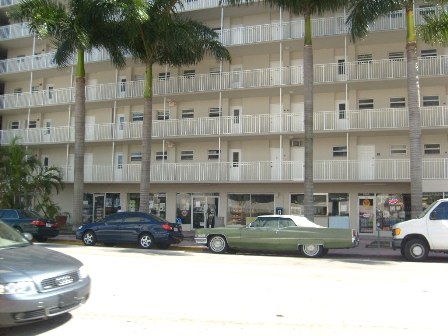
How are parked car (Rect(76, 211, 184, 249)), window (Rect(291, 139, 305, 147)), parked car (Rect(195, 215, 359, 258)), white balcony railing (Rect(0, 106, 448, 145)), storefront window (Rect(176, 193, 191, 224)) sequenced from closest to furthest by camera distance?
parked car (Rect(195, 215, 359, 258)) → parked car (Rect(76, 211, 184, 249)) → white balcony railing (Rect(0, 106, 448, 145)) → window (Rect(291, 139, 305, 147)) → storefront window (Rect(176, 193, 191, 224))

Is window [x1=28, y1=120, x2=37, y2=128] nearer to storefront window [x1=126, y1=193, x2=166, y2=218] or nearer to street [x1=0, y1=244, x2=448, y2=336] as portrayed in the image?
storefront window [x1=126, y1=193, x2=166, y2=218]

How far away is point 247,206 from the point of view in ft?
87.9

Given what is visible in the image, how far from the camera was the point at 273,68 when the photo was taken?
25.7 metres

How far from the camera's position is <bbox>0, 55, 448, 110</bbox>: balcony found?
23797 mm

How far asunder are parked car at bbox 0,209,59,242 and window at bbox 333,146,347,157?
47.9 ft

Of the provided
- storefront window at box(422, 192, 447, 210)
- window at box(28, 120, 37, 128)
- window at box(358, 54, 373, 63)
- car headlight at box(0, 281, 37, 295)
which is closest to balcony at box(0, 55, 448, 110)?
window at box(358, 54, 373, 63)

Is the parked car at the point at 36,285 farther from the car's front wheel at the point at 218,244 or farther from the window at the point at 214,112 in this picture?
the window at the point at 214,112

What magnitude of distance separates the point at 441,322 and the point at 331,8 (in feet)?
52.7

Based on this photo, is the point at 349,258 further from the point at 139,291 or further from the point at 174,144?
the point at 174,144

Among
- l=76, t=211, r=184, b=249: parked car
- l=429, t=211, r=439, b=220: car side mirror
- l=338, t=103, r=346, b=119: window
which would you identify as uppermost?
l=338, t=103, r=346, b=119: window

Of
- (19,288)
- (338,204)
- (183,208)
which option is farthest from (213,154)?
(19,288)

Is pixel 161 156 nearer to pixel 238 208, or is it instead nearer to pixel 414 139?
pixel 238 208

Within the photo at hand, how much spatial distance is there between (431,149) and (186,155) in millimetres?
13413

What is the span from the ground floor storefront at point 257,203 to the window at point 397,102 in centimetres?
422
